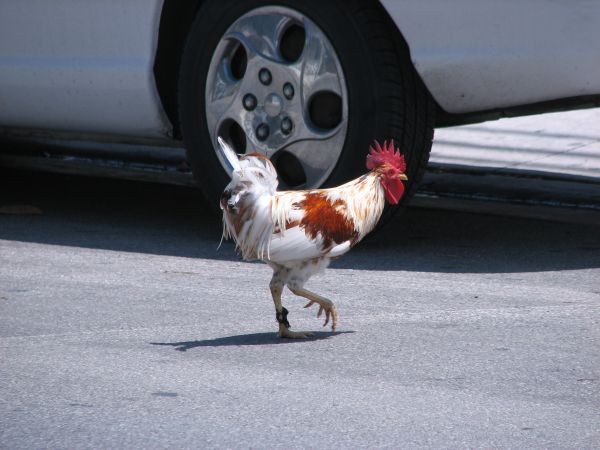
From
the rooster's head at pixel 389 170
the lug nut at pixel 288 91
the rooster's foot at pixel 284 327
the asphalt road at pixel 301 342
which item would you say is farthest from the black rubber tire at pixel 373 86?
the rooster's foot at pixel 284 327

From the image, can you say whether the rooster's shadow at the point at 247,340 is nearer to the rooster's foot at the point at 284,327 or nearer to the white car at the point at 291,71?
the rooster's foot at the point at 284,327

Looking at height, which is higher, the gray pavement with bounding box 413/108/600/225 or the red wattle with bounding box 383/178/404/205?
the red wattle with bounding box 383/178/404/205

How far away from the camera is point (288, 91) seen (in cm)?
627

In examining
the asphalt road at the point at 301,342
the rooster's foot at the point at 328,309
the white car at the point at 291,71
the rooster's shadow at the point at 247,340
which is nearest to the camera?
the asphalt road at the point at 301,342

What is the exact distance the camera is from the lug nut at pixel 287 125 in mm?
6281

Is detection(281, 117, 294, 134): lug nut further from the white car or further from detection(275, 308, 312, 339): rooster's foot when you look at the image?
detection(275, 308, 312, 339): rooster's foot

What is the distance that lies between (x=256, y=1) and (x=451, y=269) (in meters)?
1.60

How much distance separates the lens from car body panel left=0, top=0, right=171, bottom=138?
661 cm

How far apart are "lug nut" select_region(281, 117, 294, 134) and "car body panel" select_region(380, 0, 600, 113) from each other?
2.29ft

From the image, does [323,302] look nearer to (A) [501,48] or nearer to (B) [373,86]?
(B) [373,86]

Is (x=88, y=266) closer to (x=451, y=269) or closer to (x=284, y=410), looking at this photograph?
(x=451, y=269)

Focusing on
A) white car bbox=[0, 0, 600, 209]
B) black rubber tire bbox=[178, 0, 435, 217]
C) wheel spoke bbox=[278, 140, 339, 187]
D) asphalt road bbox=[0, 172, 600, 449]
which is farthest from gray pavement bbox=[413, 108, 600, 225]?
wheel spoke bbox=[278, 140, 339, 187]

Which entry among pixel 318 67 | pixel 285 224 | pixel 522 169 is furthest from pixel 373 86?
pixel 522 169

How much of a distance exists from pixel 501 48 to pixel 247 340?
1.87m
